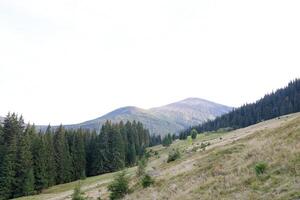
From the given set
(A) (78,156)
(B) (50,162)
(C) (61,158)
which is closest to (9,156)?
(B) (50,162)

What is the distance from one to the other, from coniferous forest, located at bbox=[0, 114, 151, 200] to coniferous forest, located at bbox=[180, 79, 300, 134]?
51359 millimetres

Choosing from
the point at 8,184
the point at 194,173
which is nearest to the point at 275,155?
the point at 194,173

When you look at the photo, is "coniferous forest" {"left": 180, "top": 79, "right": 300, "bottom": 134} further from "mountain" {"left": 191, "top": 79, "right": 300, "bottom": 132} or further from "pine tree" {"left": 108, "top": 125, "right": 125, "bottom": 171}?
"pine tree" {"left": 108, "top": 125, "right": 125, "bottom": 171}

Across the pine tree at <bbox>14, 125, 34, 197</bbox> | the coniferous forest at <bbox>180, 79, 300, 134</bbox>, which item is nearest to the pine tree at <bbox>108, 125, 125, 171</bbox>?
the pine tree at <bbox>14, 125, 34, 197</bbox>

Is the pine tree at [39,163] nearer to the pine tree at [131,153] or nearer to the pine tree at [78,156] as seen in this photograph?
the pine tree at [78,156]

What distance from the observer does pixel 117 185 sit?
22.4 metres

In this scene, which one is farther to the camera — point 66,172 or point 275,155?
point 66,172

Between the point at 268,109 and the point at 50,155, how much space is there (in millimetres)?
110262

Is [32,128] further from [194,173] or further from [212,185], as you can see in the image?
[212,185]

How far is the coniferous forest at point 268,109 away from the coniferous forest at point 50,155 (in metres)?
51.4

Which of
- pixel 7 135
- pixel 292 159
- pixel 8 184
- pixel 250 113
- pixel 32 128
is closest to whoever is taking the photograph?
pixel 292 159

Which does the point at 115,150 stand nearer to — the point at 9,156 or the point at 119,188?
the point at 9,156

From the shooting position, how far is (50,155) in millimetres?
68938

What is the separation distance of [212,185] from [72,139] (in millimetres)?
69528
